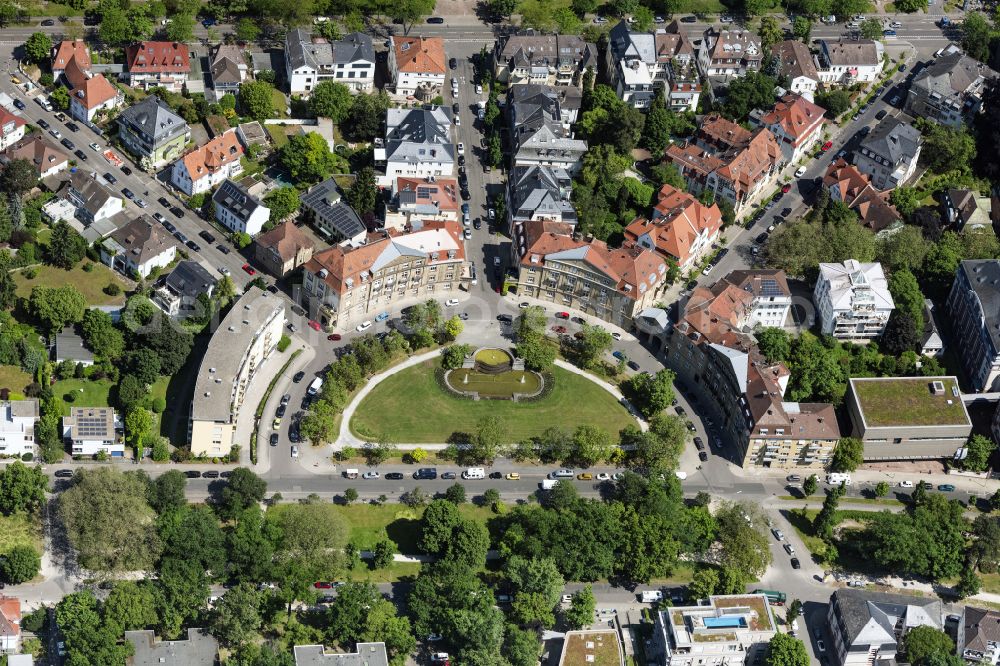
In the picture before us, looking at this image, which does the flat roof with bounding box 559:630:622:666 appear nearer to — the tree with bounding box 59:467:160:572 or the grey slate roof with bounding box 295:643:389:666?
the grey slate roof with bounding box 295:643:389:666

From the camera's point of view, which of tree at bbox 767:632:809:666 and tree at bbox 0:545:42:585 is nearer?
tree at bbox 767:632:809:666

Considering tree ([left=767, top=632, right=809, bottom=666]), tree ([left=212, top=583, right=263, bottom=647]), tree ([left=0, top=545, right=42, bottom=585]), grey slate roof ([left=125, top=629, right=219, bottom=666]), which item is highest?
tree ([left=0, top=545, right=42, bottom=585])

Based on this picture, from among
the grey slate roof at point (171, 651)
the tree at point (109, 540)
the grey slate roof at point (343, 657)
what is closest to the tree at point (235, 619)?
the grey slate roof at point (171, 651)

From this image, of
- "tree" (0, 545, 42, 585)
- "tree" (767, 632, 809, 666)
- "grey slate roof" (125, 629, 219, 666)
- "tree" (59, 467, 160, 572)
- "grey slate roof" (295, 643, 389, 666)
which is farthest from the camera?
"tree" (59, 467, 160, 572)

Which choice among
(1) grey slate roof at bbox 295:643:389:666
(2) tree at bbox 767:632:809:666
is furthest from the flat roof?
(1) grey slate roof at bbox 295:643:389:666

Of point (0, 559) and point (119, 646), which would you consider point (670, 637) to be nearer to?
point (119, 646)

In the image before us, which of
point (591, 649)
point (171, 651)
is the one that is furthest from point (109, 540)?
point (591, 649)

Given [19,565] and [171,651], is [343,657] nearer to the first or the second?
[171,651]
